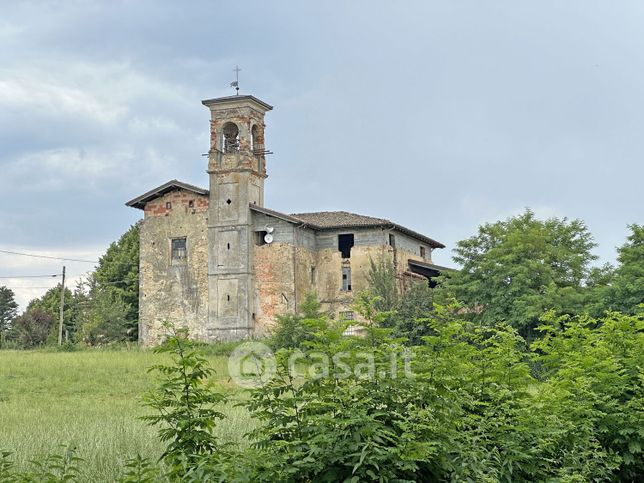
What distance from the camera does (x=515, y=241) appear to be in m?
43.0

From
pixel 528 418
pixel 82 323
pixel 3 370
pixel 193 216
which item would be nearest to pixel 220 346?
pixel 193 216

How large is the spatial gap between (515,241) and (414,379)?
3473cm

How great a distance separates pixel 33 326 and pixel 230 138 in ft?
98.0

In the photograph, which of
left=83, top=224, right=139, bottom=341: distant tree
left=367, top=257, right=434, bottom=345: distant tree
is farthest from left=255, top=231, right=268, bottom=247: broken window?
left=83, top=224, right=139, bottom=341: distant tree

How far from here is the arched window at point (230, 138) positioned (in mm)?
49094

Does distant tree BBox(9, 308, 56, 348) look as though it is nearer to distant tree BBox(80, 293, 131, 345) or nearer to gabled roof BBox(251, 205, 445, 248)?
distant tree BBox(80, 293, 131, 345)

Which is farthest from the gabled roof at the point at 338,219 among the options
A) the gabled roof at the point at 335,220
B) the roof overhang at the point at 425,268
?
the roof overhang at the point at 425,268

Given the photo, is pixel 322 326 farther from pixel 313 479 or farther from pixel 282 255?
pixel 282 255

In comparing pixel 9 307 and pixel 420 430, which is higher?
pixel 9 307

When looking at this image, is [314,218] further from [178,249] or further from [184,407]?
[184,407]

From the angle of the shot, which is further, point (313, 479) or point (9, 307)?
point (9, 307)

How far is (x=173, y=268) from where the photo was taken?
4872 centimetres

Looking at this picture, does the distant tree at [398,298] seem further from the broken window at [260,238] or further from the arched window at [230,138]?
the arched window at [230,138]

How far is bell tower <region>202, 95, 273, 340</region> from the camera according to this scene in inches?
1849
